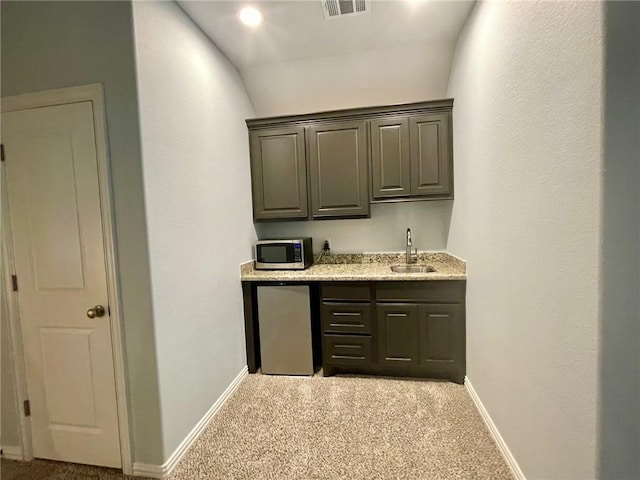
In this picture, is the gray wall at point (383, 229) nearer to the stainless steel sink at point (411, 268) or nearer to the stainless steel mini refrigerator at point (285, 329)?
the stainless steel sink at point (411, 268)

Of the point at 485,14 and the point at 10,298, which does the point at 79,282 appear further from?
the point at 485,14

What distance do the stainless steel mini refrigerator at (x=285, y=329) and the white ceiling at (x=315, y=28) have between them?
81.2 inches

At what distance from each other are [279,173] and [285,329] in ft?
5.00

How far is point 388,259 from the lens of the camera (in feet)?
10.1

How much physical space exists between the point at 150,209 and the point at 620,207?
194cm

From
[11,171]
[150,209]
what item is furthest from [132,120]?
[11,171]

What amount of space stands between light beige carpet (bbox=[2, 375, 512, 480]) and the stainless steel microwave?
1072mm

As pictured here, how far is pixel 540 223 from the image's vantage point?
46.8 inches

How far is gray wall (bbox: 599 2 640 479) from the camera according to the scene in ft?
2.59

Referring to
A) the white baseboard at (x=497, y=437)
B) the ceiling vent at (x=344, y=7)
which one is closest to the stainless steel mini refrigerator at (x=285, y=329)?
the white baseboard at (x=497, y=437)

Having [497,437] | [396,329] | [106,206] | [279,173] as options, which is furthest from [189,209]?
[497,437]

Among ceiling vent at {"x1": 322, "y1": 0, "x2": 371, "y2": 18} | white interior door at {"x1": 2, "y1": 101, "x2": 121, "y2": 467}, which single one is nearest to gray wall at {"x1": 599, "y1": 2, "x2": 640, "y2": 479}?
ceiling vent at {"x1": 322, "y1": 0, "x2": 371, "y2": 18}

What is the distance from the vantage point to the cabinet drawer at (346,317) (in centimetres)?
253

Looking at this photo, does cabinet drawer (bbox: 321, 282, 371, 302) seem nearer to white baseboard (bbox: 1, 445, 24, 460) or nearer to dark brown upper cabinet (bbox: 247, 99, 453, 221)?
dark brown upper cabinet (bbox: 247, 99, 453, 221)
